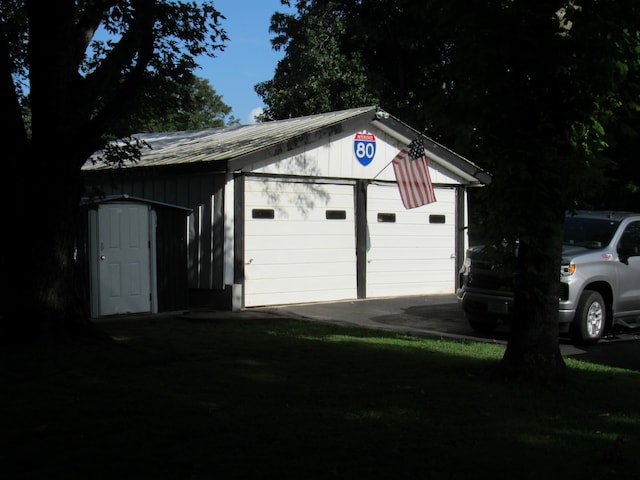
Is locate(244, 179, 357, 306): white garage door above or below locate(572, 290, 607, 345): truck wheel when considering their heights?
above

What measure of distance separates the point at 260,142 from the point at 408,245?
437 centimetres

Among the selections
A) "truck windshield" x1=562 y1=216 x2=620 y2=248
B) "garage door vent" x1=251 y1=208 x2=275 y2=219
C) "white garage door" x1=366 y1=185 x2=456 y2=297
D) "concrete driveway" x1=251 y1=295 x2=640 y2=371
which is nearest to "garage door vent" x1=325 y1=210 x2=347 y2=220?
"white garage door" x1=366 y1=185 x2=456 y2=297

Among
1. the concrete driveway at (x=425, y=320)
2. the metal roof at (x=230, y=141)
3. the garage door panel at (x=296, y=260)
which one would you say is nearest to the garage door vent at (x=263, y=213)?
the garage door panel at (x=296, y=260)

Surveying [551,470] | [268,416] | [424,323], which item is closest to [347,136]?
[424,323]

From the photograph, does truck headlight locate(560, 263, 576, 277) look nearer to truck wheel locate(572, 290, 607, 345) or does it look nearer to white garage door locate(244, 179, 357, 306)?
truck wheel locate(572, 290, 607, 345)

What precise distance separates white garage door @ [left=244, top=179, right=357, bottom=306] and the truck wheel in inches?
234

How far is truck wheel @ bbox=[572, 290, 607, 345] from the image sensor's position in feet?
36.2

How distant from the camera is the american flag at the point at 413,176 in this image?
16.0m

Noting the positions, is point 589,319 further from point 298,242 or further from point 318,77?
point 318,77

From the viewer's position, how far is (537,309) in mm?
7059

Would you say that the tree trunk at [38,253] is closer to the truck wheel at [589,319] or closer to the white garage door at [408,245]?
the truck wheel at [589,319]

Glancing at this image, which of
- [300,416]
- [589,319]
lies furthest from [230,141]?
[300,416]

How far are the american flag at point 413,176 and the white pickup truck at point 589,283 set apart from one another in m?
4.15

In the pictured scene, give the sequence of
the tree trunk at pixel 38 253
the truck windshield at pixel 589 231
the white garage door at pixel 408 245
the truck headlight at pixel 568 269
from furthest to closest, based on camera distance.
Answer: the white garage door at pixel 408 245, the truck windshield at pixel 589 231, the truck headlight at pixel 568 269, the tree trunk at pixel 38 253
